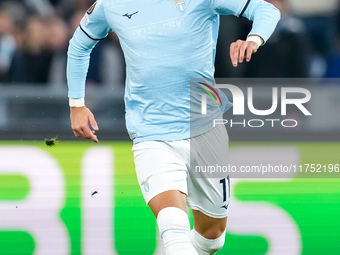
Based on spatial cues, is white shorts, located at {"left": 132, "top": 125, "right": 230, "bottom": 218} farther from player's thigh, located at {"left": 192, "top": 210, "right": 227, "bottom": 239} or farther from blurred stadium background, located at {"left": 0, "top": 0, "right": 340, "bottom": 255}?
blurred stadium background, located at {"left": 0, "top": 0, "right": 340, "bottom": 255}

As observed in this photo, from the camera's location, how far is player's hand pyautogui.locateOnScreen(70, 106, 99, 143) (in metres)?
4.37

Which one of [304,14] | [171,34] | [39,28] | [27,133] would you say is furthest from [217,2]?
[304,14]

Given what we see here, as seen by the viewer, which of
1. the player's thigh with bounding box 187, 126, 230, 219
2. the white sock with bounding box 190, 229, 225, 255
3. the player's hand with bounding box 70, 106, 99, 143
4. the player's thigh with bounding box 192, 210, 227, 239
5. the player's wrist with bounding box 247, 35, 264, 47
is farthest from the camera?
the white sock with bounding box 190, 229, 225, 255

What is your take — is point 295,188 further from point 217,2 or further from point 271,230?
point 217,2

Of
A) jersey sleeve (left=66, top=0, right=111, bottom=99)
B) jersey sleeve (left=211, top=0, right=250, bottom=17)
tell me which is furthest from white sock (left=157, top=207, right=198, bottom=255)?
jersey sleeve (left=66, top=0, right=111, bottom=99)

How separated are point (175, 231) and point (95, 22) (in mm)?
1209

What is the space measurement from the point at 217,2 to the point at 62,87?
2.63 m

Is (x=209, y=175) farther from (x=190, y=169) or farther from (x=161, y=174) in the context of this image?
(x=161, y=174)

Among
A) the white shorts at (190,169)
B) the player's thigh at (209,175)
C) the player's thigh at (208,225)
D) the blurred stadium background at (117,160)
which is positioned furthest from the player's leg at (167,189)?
the blurred stadium background at (117,160)

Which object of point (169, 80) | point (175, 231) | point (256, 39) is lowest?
point (175, 231)

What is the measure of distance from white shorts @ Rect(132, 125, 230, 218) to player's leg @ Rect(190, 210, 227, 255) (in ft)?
0.21

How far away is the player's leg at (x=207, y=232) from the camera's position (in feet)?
14.7

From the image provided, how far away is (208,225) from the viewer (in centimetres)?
451

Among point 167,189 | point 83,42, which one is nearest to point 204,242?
point 167,189
